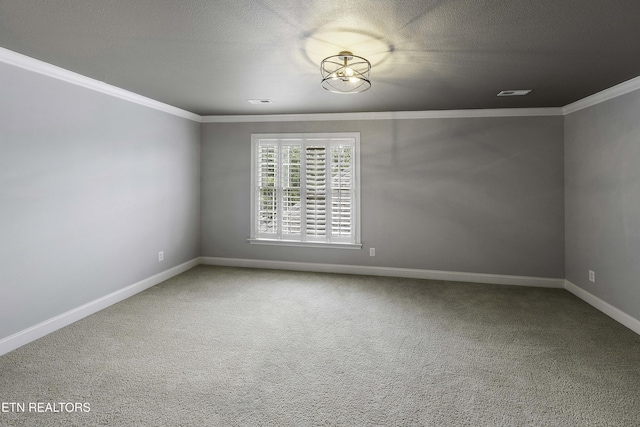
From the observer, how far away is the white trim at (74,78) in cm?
275

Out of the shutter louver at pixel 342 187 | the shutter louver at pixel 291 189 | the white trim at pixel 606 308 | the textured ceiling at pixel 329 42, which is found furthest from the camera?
the shutter louver at pixel 291 189

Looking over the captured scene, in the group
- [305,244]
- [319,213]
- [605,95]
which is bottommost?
[305,244]

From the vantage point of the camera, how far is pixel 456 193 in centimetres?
482

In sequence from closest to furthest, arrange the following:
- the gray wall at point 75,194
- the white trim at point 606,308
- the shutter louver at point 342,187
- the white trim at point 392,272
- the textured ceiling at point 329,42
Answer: the textured ceiling at point 329,42 < the gray wall at point 75,194 < the white trim at point 606,308 < the white trim at point 392,272 < the shutter louver at point 342,187

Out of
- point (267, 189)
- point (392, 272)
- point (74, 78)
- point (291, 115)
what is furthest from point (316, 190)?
point (74, 78)

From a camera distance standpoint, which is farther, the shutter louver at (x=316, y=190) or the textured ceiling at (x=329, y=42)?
the shutter louver at (x=316, y=190)

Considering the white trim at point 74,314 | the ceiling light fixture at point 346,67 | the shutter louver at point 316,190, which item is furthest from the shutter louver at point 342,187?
the white trim at point 74,314

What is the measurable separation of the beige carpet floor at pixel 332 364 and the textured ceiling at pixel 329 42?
2354 mm

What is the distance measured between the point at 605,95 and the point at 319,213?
3.62 m

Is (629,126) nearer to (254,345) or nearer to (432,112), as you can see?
(432,112)

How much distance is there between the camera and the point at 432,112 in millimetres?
4797

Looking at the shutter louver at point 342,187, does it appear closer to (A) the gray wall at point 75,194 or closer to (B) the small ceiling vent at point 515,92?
(B) the small ceiling vent at point 515,92

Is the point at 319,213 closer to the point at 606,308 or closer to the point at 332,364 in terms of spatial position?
the point at 332,364

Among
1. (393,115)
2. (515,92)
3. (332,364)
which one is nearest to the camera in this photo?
(332,364)
